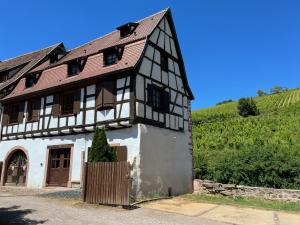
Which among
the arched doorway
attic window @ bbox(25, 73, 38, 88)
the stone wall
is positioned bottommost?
the stone wall

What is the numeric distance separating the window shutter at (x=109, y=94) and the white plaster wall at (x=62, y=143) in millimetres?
1349

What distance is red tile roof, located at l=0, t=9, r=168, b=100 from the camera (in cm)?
1576

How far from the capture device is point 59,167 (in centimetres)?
1719

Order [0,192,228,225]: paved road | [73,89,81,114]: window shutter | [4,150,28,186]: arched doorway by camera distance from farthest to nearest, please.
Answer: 1. [4,150,28,186]: arched doorway
2. [73,89,81,114]: window shutter
3. [0,192,228,225]: paved road

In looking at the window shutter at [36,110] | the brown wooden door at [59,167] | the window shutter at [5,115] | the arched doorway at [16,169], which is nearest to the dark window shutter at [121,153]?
the brown wooden door at [59,167]

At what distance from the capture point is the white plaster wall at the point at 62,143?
14.5m

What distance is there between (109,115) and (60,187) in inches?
197

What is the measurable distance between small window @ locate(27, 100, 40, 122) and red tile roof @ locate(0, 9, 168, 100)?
2.43 ft

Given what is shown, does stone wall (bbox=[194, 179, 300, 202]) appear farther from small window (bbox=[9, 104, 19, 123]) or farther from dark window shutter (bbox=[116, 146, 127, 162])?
small window (bbox=[9, 104, 19, 123])

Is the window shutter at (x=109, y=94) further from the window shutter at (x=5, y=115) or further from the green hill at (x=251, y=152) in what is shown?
the window shutter at (x=5, y=115)

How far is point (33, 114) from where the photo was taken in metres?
19.0

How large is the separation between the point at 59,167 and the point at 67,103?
3.59m

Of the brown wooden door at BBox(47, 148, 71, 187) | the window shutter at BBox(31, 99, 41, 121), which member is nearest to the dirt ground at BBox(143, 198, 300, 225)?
the brown wooden door at BBox(47, 148, 71, 187)

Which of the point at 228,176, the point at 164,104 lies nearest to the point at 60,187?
the point at 164,104
